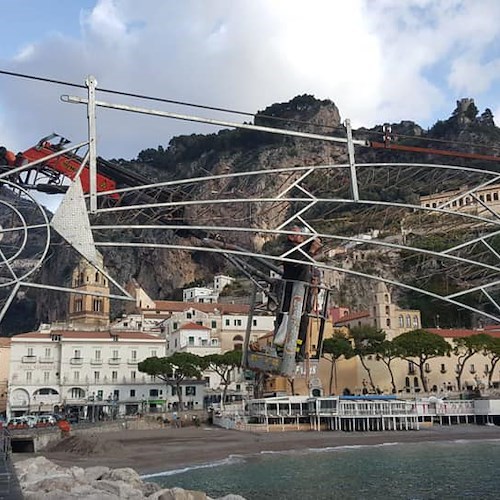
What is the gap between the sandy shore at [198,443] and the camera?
3547 centimetres

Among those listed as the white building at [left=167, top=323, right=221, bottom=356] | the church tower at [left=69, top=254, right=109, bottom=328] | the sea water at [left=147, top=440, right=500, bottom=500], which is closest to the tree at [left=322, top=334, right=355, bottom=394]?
the white building at [left=167, top=323, right=221, bottom=356]

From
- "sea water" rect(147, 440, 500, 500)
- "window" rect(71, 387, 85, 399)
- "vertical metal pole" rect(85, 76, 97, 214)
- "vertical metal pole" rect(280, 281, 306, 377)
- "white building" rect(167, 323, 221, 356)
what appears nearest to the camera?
"vertical metal pole" rect(85, 76, 97, 214)

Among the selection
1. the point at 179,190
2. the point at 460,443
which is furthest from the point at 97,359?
the point at 179,190

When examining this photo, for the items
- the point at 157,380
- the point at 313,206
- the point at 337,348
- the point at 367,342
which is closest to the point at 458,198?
the point at 313,206

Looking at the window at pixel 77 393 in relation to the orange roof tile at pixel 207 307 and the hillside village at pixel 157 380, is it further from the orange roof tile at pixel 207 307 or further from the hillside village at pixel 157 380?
the orange roof tile at pixel 207 307

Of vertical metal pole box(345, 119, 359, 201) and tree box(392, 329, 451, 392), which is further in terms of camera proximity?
tree box(392, 329, 451, 392)

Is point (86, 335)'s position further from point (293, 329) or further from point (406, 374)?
point (293, 329)

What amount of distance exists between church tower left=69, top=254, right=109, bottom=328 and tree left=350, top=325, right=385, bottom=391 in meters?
35.6

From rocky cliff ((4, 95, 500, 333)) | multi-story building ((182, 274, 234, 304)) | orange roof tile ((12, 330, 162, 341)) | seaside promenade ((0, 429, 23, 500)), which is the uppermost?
rocky cliff ((4, 95, 500, 333))

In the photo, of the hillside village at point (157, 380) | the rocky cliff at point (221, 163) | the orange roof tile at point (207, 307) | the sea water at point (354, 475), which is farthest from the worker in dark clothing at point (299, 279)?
the orange roof tile at point (207, 307)

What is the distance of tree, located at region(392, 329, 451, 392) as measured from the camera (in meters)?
64.1

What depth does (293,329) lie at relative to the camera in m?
17.3

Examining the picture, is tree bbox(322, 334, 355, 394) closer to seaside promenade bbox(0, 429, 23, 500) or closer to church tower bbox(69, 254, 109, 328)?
church tower bbox(69, 254, 109, 328)

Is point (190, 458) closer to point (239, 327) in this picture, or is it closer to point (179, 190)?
point (179, 190)
